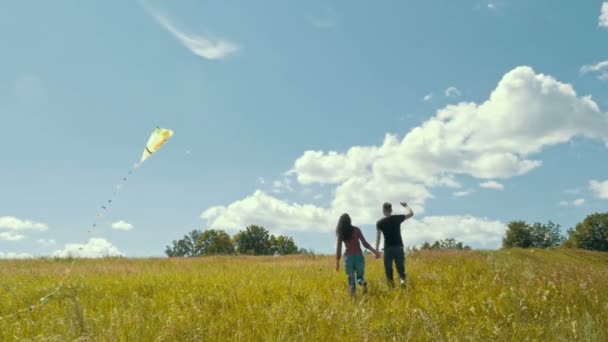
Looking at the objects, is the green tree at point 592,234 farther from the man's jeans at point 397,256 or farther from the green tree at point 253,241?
the man's jeans at point 397,256

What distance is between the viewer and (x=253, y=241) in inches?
4048

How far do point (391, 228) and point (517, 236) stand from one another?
99818mm

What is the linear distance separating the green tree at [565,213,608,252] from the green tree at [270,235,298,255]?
59605mm

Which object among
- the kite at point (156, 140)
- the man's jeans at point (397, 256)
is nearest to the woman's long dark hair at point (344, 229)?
the man's jeans at point (397, 256)

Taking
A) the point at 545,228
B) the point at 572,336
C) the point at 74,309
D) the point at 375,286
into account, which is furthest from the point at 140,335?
the point at 545,228

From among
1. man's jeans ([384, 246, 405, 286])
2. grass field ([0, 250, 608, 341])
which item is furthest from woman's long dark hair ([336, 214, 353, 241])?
man's jeans ([384, 246, 405, 286])

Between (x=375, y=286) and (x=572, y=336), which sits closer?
(x=572, y=336)

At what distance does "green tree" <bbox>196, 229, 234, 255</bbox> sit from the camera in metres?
99.1

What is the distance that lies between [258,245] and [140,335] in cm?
9872

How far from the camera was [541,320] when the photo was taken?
23.7 ft

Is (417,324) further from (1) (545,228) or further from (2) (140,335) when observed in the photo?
(1) (545,228)

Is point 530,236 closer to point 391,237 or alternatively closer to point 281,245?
point 281,245

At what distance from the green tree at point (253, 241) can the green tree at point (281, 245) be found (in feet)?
4.12

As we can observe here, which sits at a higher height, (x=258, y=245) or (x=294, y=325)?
(x=258, y=245)
